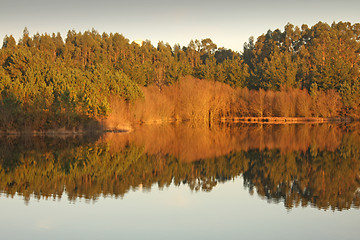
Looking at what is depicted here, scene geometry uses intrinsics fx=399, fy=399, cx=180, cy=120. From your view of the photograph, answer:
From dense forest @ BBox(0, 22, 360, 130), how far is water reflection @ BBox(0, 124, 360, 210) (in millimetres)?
10629

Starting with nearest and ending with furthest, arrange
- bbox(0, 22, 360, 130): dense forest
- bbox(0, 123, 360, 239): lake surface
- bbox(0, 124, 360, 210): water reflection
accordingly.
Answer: bbox(0, 123, 360, 239): lake surface, bbox(0, 124, 360, 210): water reflection, bbox(0, 22, 360, 130): dense forest

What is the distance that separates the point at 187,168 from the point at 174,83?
64525mm

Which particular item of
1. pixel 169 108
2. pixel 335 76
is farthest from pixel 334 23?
pixel 169 108

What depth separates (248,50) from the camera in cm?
11394

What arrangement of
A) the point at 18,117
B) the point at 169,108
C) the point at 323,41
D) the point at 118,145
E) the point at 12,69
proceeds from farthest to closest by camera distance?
the point at 323,41, the point at 169,108, the point at 12,69, the point at 18,117, the point at 118,145

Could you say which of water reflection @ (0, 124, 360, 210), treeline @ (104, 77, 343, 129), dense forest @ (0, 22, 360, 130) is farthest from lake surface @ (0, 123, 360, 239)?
Answer: treeline @ (104, 77, 343, 129)

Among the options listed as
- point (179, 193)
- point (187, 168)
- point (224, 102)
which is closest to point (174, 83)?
point (224, 102)

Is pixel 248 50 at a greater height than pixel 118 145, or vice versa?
pixel 248 50

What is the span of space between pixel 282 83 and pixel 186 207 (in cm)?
7018

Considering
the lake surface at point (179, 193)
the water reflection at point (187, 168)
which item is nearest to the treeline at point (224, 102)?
the water reflection at point (187, 168)

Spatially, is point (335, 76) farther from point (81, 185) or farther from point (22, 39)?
point (22, 39)

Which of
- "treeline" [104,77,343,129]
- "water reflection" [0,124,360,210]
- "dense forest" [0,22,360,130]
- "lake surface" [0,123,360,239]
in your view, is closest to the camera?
"lake surface" [0,123,360,239]

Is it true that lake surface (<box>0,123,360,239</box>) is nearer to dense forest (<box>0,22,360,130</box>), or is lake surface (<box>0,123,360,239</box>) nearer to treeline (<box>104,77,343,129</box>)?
dense forest (<box>0,22,360,130</box>)

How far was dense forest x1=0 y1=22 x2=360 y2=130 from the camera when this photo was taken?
149 feet
